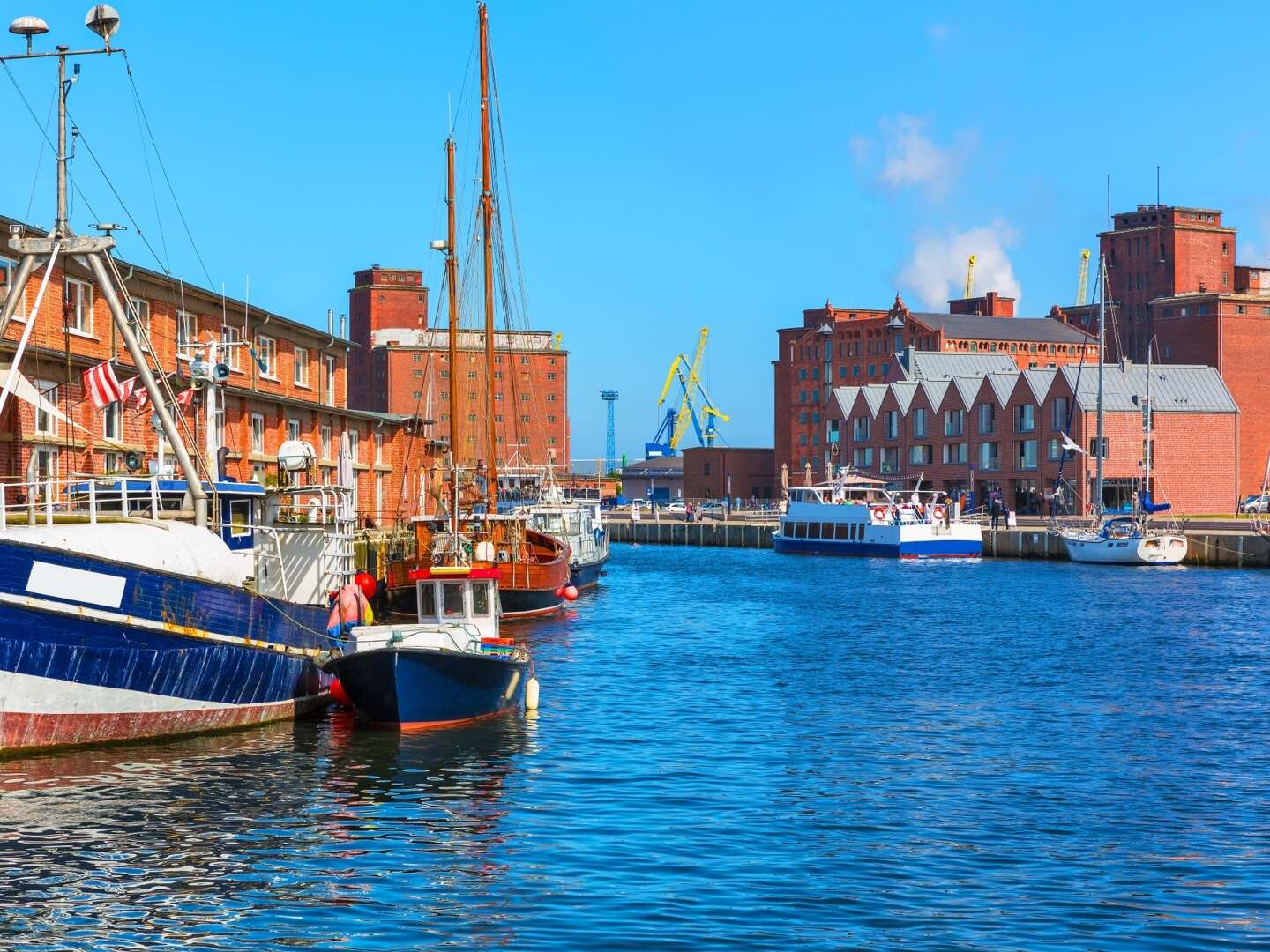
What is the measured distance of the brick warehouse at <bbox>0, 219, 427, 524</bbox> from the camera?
42.0 meters

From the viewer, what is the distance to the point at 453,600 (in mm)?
33156

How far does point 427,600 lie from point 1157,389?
103 meters

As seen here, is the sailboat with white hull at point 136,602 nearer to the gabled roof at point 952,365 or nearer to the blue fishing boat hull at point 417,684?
the blue fishing boat hull at point 417,684

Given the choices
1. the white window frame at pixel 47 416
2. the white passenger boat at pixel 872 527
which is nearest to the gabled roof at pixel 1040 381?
the white passenger boat at pixel 872 527

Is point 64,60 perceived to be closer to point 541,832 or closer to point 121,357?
point 541,832

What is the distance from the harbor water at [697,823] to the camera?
17531mm

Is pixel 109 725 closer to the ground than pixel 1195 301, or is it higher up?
closer to the ground

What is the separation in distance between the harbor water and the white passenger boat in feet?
201

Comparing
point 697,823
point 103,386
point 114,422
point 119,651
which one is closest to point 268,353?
point 114,422

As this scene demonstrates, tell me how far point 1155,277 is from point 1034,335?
2075 centimetres

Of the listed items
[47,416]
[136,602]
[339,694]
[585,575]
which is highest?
[47,416]

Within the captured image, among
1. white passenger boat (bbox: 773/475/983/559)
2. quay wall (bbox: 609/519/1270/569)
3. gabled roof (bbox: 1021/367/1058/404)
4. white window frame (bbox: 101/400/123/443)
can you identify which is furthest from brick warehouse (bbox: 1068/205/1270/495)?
white window frame (bbox: 101/400/123/443)

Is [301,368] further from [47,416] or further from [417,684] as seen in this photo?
[417,684]

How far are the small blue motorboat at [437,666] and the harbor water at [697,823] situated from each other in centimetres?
64
